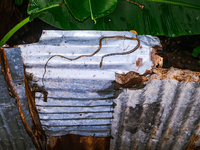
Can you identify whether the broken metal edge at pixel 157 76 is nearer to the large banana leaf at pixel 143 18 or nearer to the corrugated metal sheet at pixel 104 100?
the corrugated metal sheet at pixel 104 100

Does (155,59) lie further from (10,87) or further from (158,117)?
(10,87)

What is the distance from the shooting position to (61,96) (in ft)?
4.81

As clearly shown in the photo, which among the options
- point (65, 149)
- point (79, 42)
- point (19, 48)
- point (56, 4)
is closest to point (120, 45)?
point (79, 42)

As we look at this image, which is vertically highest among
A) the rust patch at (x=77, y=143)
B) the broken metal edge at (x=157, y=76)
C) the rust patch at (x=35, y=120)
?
the broken metal edge at (x=157, y=76)

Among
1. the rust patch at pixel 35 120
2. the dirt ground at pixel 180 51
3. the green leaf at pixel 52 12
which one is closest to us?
the green leaf at pixel 52 12

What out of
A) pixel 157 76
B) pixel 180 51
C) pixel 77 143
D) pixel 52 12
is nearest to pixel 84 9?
pixel 52 12

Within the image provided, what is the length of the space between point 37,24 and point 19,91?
3.43 ft

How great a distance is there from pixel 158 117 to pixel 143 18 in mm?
1101

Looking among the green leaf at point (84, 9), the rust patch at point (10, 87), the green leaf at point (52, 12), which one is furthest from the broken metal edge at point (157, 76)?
the rust patch at point (10, 87)

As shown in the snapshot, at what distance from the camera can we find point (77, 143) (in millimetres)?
1885

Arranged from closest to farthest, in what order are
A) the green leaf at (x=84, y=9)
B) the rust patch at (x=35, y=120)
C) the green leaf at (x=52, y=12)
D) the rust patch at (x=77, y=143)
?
the green leaf at (x=84, y=9)
the green leaf at (x=52, y=12)
the rust patch at (x=35, y=120)
the rust patch at (x=77, y=143)

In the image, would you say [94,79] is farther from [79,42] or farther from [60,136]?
[60,136]

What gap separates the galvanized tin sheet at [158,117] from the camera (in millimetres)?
1462

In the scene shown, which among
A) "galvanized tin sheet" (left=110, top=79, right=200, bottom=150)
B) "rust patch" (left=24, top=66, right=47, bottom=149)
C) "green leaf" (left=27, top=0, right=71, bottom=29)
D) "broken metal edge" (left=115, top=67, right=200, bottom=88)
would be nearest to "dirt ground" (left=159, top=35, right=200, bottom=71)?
"galvanized tin sheet" (left=110, top=79, right=200, bottom=150)
